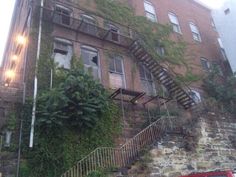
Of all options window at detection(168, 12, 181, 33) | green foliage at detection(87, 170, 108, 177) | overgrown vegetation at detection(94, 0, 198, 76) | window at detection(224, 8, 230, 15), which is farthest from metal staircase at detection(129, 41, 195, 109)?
window at detection(224, 8, 230, 15)

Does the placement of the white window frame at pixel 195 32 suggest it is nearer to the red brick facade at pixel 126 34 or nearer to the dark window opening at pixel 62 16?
the red brick facade at pixel 126 34

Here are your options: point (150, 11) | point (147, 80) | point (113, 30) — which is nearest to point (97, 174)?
point (147, 80)

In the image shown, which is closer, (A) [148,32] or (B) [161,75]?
(B) [161,75]

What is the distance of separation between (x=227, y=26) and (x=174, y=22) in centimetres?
492

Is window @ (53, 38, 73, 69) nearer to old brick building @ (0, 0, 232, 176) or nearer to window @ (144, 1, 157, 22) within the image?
old brick building @ (0, 0, 232, 176)

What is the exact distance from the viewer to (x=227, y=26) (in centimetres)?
2292

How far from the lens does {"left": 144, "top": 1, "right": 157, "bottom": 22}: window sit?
797 inches

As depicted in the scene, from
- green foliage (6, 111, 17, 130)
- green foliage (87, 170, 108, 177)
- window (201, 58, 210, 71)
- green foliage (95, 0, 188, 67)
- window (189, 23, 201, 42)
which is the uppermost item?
window (189, 23, 201, 42)

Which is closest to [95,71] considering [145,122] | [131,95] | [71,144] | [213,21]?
[131,95]

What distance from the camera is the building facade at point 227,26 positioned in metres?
21.8

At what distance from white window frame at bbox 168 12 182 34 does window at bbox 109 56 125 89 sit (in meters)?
8.04

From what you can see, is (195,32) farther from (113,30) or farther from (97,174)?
(97,174)

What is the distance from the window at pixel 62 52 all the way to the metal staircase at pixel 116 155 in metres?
5.09

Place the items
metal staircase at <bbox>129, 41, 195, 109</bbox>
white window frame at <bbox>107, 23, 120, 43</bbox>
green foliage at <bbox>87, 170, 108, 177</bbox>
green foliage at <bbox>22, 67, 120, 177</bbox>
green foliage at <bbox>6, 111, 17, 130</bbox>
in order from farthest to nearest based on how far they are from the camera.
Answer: white window frame at <bbox>107, 23, 120, 43</bbox>, metal staircase at <bbox>129, 41, 195, 109</bbox>, green foliage at <bbox>6, 111, 17, 130</bbox>, green foliage at <bbox>22, 67, 120, 177</bbox>, green foliage at <bbox>87, 170, 108, 177</bbox>
